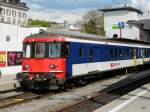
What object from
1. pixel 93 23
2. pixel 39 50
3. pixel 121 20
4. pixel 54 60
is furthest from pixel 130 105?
pixel 93 23

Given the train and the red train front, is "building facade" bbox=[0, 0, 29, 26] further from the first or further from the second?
the red train front

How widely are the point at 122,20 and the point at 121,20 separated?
10.3 inches

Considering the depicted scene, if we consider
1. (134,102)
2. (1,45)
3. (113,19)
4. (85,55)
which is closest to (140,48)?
(1,45)

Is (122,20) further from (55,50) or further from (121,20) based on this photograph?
(55,50)

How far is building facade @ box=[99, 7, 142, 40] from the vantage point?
7869 centimetres

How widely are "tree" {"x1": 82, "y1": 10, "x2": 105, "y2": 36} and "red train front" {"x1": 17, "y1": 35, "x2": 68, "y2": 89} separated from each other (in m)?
74.5

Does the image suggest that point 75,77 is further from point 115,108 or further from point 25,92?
point 115,108

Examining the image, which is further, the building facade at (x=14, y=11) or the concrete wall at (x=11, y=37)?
the building facade at (x=14, y=11)

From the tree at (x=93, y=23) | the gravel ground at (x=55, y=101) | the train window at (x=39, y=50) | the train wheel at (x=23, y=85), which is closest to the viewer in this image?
the gravel ground at (x=55, y=101)

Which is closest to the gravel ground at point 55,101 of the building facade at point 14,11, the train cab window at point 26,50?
the train cab window at point 26,50

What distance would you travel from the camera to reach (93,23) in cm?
9625

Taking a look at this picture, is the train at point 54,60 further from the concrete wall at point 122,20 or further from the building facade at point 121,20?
the concrete wall at point 122,20

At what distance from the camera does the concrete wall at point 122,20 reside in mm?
78688

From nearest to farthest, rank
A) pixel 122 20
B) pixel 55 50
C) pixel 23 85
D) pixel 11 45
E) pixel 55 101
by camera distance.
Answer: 1. pixel 55 101
2. pixel 55 50
3. pixel 23 85
4. pixel 11 45
5. pixel 122 20
